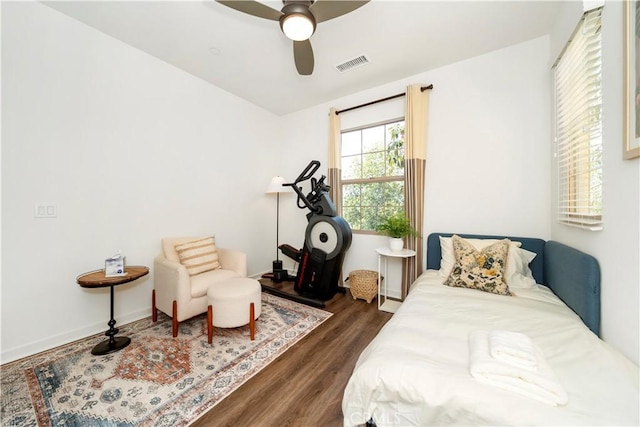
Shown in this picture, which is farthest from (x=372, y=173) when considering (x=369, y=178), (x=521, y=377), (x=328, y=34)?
(x=521, y=377)

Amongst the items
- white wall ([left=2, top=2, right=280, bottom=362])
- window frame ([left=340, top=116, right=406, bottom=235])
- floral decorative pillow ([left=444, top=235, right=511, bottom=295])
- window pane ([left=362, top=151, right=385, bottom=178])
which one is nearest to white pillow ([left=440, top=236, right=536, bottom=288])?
floral decorative pillow ([left=444, top=235, right=511, bottom=295])

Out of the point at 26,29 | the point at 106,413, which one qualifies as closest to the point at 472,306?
the point at 106,413

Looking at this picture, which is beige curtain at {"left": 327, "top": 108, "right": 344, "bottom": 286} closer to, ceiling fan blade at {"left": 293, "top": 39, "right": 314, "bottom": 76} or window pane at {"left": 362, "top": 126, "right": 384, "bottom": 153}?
window pane at {"left": 362, "top": 126, "right": 384, "bottom": 153}

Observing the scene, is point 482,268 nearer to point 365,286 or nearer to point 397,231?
point 397,231

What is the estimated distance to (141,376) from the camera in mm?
1648

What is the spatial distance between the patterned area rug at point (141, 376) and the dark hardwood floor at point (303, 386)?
9 centimetres

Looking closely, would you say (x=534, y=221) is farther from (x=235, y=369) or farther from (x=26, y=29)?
(x=26, y=29)

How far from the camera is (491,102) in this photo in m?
2.48

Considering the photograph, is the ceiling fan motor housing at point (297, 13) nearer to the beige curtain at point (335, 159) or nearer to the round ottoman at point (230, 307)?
the beige curtain at point (335, 159)

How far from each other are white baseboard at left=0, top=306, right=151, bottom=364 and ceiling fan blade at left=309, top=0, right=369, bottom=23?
3305 mm

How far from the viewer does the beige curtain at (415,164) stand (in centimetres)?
280

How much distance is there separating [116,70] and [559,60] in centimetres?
412

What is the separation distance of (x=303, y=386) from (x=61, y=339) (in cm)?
224

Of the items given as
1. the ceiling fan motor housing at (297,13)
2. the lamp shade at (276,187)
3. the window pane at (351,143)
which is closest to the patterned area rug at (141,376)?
the lamp shade at (276,187)
